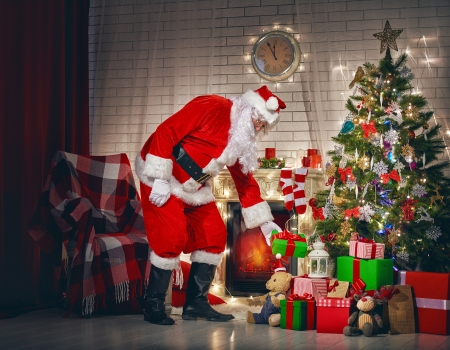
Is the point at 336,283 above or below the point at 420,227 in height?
below

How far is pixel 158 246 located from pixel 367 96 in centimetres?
182

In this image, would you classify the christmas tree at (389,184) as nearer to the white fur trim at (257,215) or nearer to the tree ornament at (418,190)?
the tree ornament at (418,190)

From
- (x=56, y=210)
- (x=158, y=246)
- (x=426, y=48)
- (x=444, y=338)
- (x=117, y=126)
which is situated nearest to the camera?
(x=444, y=338)

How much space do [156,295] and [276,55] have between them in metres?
2.82

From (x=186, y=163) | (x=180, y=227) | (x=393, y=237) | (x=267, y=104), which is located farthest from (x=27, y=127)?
(x=393, y=237)

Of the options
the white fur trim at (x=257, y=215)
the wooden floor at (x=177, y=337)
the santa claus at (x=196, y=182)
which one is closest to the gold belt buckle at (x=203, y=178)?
the santa claus at (x=196, y=182)

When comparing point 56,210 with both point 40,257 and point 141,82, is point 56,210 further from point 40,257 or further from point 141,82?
point 141,82

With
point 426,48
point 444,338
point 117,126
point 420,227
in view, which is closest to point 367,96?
point 420,227

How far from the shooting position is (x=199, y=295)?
12.1 ft

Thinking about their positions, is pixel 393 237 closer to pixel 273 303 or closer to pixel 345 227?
pixel 345 227

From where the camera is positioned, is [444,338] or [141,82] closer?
[444,338]

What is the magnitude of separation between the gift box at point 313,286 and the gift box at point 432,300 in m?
0.47

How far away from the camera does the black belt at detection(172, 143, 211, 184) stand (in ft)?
11.7

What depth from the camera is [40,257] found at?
4488 mm
